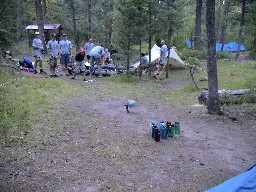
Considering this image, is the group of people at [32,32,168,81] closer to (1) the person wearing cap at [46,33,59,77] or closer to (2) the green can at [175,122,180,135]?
(1) the person wearing cap at [46,33,59,77]

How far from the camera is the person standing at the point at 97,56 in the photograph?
15820mm

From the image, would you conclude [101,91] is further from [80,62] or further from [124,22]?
[124,22]

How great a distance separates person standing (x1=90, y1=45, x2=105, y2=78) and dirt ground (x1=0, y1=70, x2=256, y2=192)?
6.31 metres

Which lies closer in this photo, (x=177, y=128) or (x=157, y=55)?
(x=177, y=128)

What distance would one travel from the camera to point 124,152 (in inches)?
257

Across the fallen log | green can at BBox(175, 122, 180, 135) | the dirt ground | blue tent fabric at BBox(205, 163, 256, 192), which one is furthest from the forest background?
blue tent fabric at BBox(205, 163, 256, 192)

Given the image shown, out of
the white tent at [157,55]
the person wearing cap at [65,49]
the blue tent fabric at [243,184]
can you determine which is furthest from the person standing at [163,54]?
the blue tent fabric at [243,184]

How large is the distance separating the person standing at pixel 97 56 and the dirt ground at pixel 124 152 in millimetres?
6309

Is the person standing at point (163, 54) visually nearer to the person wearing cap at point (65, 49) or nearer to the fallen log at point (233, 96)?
the person wearing cap at point (65, 49)

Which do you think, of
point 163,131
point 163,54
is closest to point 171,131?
point 163,131

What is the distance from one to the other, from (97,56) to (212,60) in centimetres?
786

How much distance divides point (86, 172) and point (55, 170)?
553mm

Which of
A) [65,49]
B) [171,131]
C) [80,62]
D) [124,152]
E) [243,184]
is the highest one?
[65,49]

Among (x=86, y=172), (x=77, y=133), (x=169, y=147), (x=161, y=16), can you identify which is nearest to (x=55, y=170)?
(x=86, y=172)
